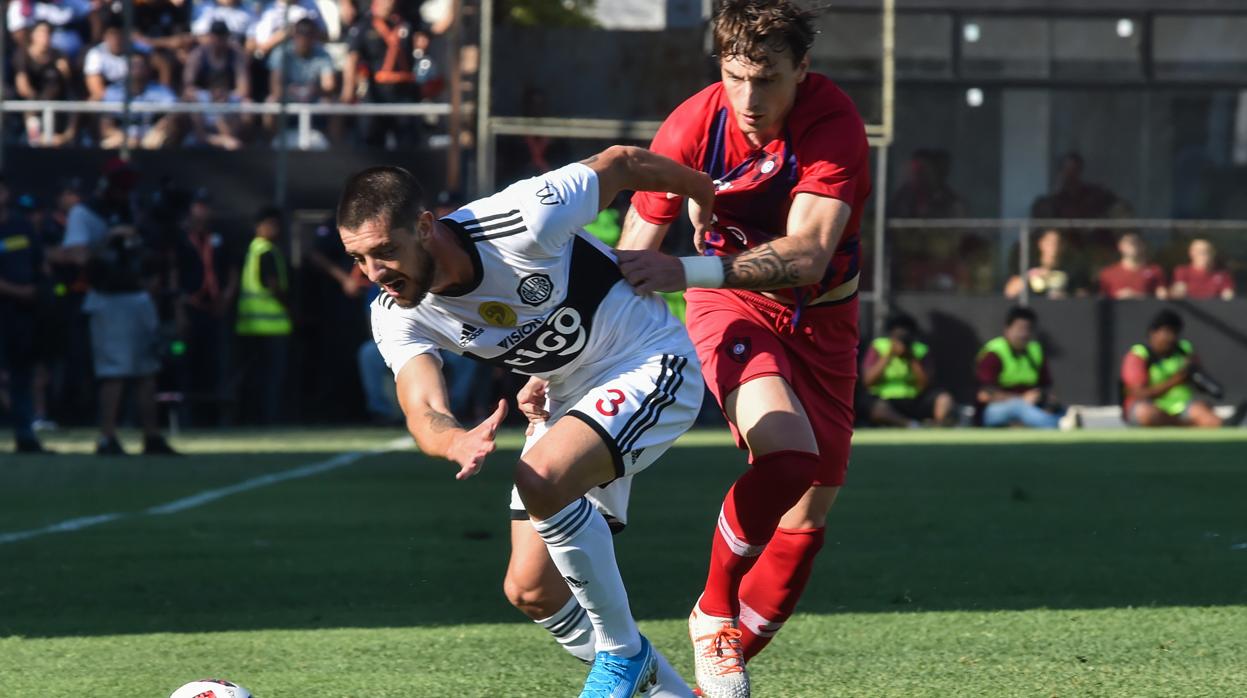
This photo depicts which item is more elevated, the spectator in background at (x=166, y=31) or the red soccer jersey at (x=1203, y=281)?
the spectator in background at (x=166, y=31)

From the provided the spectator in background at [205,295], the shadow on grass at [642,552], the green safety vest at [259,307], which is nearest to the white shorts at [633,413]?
the shadow on grass at [642,552]

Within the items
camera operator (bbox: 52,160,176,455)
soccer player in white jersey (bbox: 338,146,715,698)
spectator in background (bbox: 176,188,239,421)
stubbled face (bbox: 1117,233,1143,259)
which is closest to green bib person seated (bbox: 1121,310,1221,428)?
stubbled face (bbox: 1117,233,1143,259)

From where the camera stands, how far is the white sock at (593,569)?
15.2 ft

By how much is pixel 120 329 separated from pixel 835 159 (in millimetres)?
9311

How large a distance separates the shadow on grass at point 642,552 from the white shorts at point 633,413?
1549mm

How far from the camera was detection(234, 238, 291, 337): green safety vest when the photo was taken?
1744 cm

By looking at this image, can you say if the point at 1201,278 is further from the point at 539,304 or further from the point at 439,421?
the point at 439,421

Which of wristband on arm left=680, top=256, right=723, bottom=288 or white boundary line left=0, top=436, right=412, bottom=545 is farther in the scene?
white boundary line left=0, top=436, right=412, bottom=545

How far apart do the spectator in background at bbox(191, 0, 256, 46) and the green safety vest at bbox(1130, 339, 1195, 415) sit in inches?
396

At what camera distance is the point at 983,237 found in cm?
1994

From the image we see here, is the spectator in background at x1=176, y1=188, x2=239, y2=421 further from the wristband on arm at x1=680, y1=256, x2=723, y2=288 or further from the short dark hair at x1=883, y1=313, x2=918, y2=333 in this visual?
the wristband on arm at x1=680, y1=256, x2=723, y2=288

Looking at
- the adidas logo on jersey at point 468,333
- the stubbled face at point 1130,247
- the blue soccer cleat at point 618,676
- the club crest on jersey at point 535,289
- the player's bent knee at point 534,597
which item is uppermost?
the stubbled face at point 1130,247

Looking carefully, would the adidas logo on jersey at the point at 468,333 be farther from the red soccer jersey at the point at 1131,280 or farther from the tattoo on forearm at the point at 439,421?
the red soccer jersey at the point at 1131,280

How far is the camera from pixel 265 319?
17562mm
